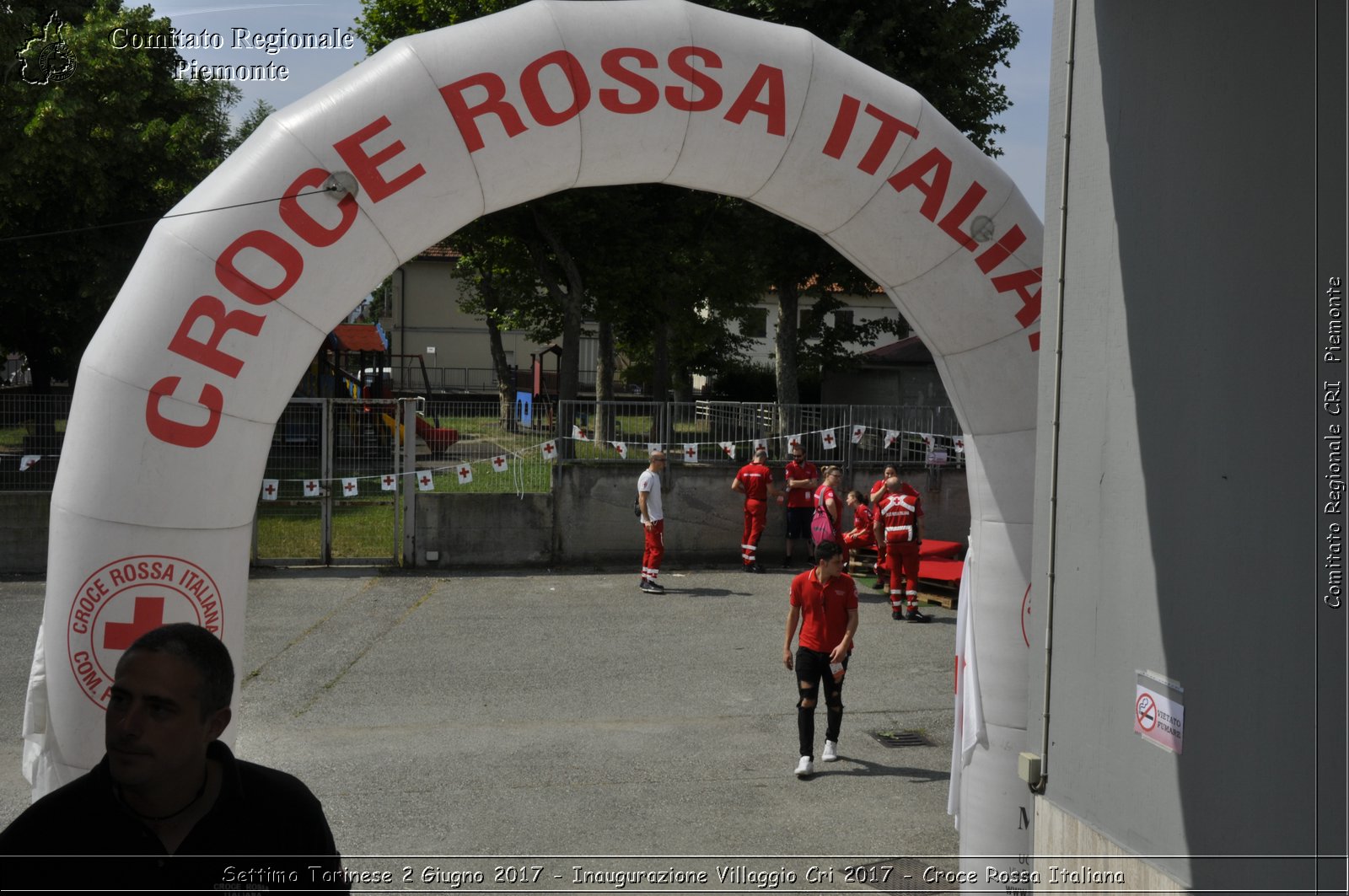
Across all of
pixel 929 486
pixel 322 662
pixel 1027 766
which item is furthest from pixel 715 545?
pixel 1027 766

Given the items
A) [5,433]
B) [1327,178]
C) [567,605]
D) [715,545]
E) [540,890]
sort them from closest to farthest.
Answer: [1327,178]
[540,890]
[567,605]
[5,433]
[715,545]

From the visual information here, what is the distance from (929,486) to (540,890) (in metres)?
13.4

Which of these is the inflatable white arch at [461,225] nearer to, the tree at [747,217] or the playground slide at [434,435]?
the playground slide at [434,435]

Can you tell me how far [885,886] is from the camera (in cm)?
639

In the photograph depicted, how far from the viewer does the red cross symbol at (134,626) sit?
4656 millimetres

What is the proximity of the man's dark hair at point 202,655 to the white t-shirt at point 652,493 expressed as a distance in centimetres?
1249

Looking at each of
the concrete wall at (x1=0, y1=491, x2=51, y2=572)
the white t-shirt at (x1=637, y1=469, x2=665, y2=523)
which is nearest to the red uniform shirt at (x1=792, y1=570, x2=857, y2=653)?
the white t-shirt at (x1=637, y1=469, x2=665, y2=523)

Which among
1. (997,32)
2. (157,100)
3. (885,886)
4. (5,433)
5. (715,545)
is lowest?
(885,886)

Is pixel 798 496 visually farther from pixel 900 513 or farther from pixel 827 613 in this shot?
pixel 827 613

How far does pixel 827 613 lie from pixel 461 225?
4.31 metres

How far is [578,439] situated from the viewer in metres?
17.2

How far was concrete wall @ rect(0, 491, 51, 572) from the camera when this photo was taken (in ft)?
52.4

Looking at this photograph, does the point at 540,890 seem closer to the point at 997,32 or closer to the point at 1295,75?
the point at 1295,75

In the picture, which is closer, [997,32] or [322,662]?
[322,662]
